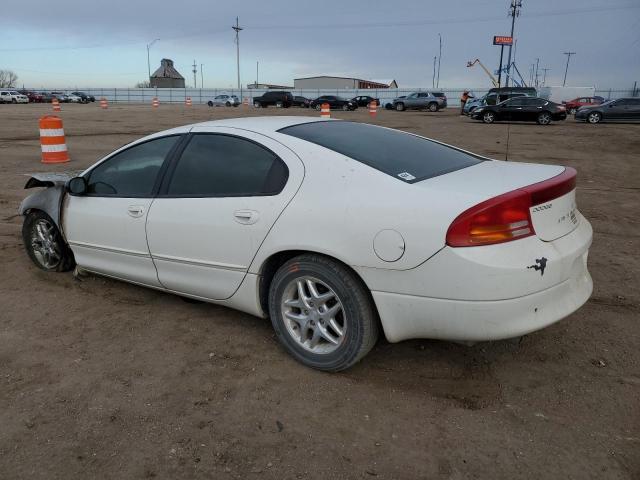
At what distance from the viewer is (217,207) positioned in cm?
330

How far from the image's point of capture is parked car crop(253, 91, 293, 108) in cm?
4531

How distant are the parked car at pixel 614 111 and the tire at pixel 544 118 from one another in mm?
2877

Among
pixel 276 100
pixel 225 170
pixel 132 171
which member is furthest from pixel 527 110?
pixel 225 170

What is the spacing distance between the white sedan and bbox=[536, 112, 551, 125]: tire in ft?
80.7

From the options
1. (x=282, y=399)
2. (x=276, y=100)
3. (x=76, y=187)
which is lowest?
(x=282, y=399)

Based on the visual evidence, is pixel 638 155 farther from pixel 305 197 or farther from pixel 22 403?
pixel 22 403

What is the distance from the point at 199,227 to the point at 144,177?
0.78m

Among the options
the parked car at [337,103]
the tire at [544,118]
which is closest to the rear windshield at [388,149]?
the tire at [544,118]

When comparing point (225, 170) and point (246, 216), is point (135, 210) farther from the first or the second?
point (246, 216)

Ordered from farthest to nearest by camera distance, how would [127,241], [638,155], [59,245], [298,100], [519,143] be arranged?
1. [298,100]
2. [519,143]
3. [638,155]
4. [59,245]
5. [127,241]

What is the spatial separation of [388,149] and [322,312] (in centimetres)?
110

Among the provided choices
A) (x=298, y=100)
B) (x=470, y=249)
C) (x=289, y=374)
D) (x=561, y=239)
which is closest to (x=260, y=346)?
(x=289, y=374)

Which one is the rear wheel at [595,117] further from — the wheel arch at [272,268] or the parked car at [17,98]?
the parked car at [17,98]

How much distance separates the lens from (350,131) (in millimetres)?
3572
